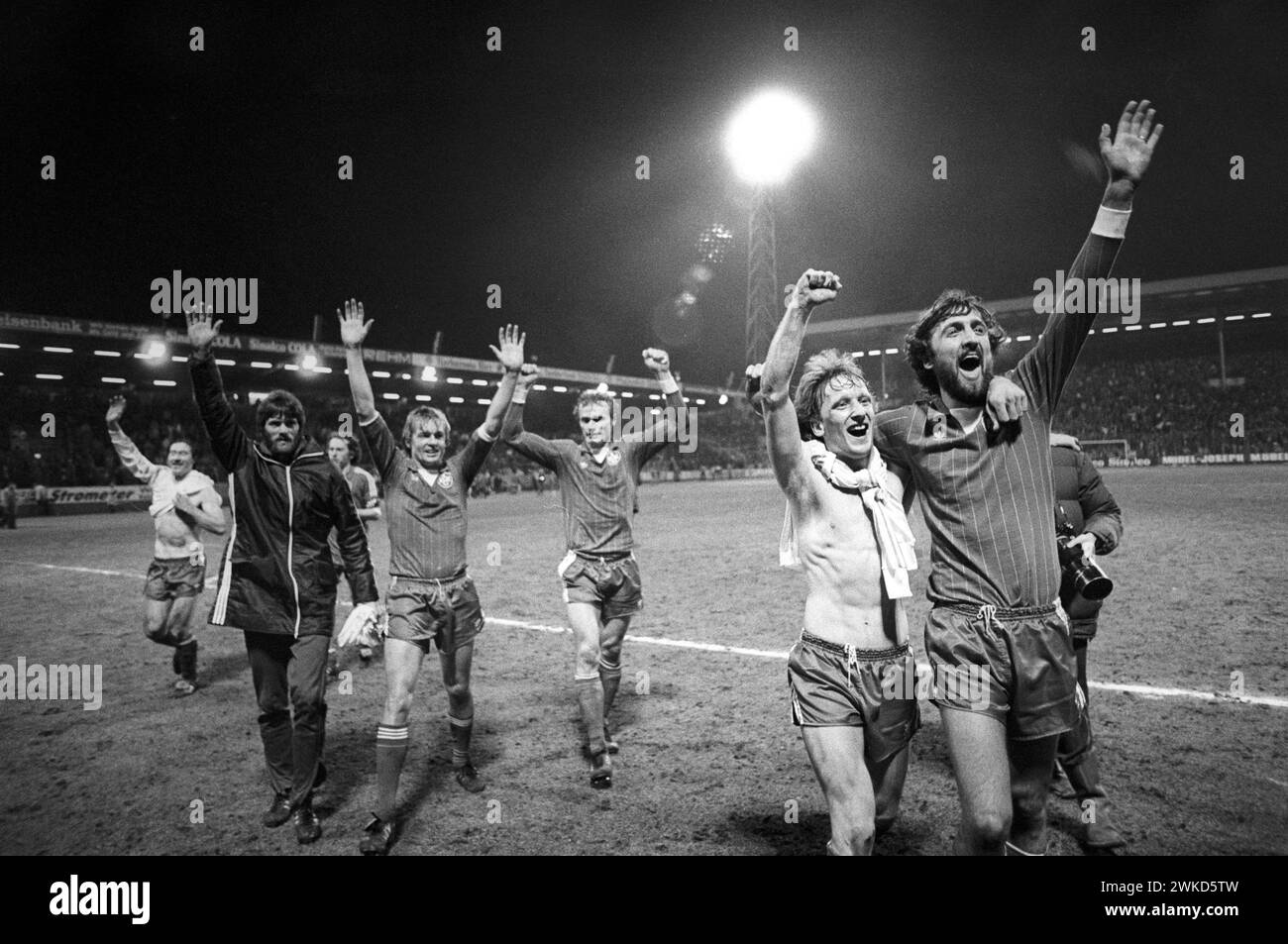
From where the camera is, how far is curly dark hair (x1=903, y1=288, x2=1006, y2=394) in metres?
2.79

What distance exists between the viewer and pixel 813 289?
2.58m

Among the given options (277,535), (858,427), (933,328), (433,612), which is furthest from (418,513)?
(933,328)

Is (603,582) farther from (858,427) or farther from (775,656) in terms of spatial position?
(775,656)

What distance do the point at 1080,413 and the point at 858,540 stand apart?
51.7 metres

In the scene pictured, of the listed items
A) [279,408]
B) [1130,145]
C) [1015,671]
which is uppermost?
[1130,145]

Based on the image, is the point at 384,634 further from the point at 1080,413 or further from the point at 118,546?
the point at 1080,413

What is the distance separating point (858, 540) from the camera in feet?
9.46

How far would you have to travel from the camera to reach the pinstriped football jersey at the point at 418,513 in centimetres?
422

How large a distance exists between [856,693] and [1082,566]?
1.03m

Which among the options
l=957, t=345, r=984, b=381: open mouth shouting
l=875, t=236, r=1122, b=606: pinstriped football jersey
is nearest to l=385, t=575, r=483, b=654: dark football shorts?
l=875, t=236, r=1122, b=606: pinstriped football jersey

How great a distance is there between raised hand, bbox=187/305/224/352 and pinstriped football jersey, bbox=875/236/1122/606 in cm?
364

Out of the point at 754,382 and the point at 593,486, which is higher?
the point at 754,382

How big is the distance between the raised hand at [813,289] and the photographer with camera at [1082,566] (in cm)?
147

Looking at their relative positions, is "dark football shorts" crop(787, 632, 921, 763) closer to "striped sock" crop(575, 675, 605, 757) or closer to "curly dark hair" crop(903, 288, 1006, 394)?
"curly dark hair" crop(903, 288, 1006, 394)
